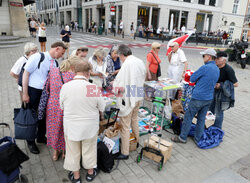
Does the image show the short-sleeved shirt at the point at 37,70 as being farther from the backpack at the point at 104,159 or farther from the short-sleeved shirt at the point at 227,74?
the short-sleeved shirt at the point at 227,74

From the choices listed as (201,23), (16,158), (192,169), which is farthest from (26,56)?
(201,23)

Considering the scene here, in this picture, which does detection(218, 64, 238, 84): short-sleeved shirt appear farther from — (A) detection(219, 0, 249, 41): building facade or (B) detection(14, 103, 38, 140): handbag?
(A) detection(219, 0, 249, 41): building facade

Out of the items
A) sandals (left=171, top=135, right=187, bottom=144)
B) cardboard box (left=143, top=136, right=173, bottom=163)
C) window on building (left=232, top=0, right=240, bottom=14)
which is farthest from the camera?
window on building (left=232, top=0, right=240, bottom=14)

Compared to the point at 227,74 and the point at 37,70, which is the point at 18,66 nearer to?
the point at 37,70

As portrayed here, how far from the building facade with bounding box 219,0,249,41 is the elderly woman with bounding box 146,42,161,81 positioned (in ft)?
125

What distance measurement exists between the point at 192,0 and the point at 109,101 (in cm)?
3581

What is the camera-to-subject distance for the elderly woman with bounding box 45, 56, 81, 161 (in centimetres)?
296

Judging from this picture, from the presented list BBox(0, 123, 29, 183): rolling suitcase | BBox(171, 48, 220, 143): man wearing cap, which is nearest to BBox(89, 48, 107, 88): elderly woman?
BBox(171, 48, 220, 143): man wearing cap

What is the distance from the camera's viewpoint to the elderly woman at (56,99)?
2.96 metres

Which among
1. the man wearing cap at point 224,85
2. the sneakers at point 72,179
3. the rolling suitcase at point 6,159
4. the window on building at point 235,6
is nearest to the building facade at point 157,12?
the window on building at point 235,6

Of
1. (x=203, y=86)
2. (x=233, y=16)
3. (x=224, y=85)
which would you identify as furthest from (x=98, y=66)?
(x=233, y=16)

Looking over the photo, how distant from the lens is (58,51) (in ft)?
10.9

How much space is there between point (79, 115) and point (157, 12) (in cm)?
3388

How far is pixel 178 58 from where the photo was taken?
5.78 metres
